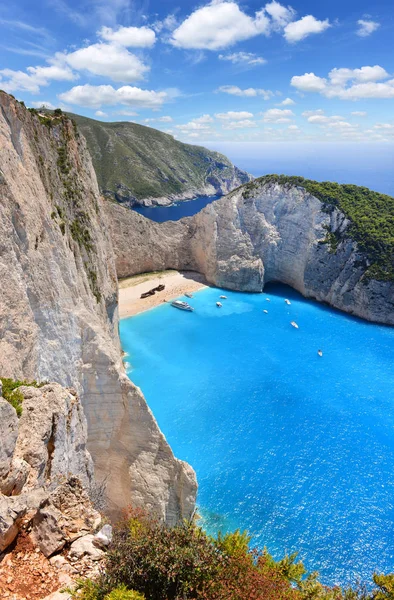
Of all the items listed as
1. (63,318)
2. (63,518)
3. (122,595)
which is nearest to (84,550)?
(63,518)

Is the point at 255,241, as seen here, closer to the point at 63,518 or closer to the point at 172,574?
the point at 63,518

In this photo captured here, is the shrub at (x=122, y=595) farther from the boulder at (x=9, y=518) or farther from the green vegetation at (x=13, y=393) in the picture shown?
the green vegetation at (x=13, y=393)

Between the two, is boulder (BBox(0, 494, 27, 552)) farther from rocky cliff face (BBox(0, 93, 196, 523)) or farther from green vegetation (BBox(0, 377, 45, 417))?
rocky cliff face (BBox(0, 93, 196, 523))

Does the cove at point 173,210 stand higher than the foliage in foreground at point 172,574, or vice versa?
the cove at point 173,210

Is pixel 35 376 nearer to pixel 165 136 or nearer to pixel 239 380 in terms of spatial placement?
pixel 239 380

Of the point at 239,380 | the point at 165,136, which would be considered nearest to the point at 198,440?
the point at 239,380

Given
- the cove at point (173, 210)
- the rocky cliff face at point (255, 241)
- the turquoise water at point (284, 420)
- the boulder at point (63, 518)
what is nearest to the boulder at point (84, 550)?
the boulder at point (63, 518)
